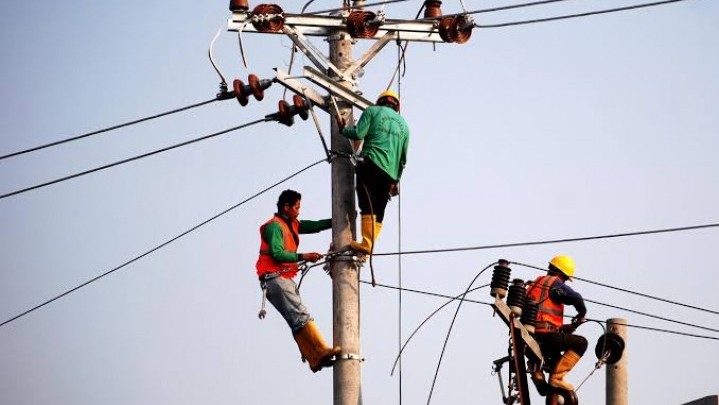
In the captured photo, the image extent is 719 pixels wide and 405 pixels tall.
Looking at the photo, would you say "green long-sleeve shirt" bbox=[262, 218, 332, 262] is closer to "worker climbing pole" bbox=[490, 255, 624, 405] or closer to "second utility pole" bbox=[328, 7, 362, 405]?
"second utility pole" bbox=[328, 7, 362, 405]

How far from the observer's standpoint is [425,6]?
15.4m

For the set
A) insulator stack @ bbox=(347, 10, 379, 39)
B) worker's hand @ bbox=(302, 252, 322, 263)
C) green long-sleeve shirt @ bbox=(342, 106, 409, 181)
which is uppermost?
insulator stack @ bbox=(347, 10, 379, 39)

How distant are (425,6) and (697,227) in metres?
3.49

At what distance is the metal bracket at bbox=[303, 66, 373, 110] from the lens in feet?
47.3

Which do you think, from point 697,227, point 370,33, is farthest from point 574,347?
point 370,33

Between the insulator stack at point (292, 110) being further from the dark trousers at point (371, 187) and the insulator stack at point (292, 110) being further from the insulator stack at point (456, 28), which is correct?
the insulator stack at point (456, 28)

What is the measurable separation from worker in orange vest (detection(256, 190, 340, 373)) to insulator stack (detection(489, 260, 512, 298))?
1681mm

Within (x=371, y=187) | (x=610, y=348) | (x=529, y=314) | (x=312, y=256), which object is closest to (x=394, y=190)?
(x=371, y=187)

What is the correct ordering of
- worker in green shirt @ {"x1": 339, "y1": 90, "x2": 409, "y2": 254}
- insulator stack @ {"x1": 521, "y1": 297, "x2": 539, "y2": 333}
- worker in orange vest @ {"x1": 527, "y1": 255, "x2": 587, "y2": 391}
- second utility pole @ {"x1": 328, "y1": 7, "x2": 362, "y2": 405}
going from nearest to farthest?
second utility pole @ {"x1": 328, "y1": 7, "x2": 362, "y2": 405}
worker in green shirt @ {"x1": 339, "y1": 90, "x2": 409, "y2": 254}
insulator stack @ {"x1": 521, "y1": 297, "x2": 539, "y2": 333}
worker in orange vest @ {"x1": 527, "y1": 255, "x2": 587, "y2": 391}

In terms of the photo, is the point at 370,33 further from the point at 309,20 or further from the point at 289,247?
the point at 289,247

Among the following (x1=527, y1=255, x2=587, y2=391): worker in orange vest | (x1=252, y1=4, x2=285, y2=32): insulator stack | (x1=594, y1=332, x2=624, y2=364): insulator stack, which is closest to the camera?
(x1=252, y1=4, x2=285, y2=32): insulator stack

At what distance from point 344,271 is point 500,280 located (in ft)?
4.93

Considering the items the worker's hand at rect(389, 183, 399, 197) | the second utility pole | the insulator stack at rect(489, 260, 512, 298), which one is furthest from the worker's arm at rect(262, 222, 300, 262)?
the insulator stack at rect(489, 260, 512, 298)

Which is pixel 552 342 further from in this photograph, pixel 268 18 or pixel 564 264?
pixel 268 18
